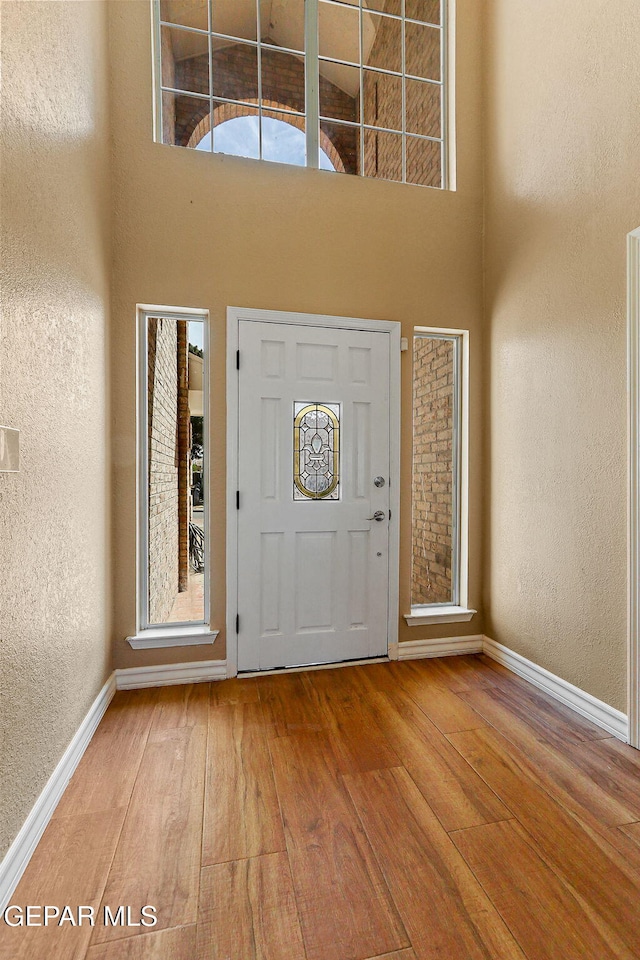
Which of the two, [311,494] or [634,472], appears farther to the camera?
[311,494]

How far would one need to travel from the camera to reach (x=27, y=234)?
148cm

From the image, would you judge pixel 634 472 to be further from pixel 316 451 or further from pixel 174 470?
pixel 174 470

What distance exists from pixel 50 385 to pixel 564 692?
2714 mm

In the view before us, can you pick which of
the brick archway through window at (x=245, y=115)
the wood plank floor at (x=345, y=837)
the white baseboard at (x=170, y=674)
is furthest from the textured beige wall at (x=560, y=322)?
the white baseboard at (x=170, y=674)

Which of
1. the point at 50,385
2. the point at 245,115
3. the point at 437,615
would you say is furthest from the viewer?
the point at 437,615

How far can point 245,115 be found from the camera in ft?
9.38

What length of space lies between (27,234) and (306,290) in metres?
1.62

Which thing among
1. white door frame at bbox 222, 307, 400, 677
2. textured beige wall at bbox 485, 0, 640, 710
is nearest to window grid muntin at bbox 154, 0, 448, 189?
textured beige wall at bbox 485, 0, 640, 710

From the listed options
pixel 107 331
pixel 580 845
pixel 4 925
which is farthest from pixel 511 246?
pixel 4 925

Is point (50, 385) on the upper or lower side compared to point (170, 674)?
upper

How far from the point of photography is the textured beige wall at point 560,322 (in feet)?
7.00

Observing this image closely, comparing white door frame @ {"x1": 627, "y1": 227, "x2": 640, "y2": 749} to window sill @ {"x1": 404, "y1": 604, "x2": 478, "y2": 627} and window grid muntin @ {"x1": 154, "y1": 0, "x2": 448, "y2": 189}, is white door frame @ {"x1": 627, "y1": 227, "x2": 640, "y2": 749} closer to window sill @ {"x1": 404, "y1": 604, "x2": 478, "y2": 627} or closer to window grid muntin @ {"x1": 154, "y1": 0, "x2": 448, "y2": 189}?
window sill @ {"x1": 404, "y1": 604, "x2": 478, "y2": 627}

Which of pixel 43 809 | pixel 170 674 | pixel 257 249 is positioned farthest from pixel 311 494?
pixel 43 809

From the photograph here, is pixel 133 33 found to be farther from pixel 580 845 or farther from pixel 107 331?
pixel 580 845
